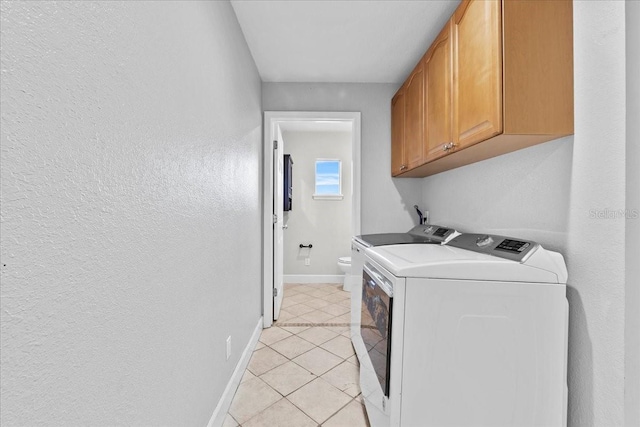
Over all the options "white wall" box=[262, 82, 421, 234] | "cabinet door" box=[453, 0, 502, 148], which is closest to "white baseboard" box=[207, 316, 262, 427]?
"white wall" box=[262, 82, 421, 234]

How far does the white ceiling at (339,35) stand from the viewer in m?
1.73

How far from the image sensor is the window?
425 cm

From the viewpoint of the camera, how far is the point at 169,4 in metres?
0.97

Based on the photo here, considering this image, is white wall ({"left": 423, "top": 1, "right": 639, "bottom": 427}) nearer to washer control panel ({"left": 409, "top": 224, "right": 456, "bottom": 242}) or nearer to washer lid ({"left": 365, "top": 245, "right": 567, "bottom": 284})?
washer lid ({"left": 365, "top": 245, "right": 567, "bottom": 284})

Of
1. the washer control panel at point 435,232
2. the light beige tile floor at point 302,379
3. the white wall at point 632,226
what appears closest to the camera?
the white wall at point 632,226

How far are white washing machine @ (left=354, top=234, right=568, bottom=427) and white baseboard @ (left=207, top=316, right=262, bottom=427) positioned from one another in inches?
34.2

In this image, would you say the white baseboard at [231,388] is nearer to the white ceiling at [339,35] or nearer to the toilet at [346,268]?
the toilet at [346,268]

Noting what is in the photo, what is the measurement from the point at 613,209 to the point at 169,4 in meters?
1.67

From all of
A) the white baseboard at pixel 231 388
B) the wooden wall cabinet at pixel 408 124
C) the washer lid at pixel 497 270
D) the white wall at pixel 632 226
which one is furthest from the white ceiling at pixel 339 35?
the white baseboard at pixel 231 388

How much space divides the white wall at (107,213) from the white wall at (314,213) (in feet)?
9.41

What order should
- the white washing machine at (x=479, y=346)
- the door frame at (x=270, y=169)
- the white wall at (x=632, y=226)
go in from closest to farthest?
the white wall at (x=632, y=226) → the white washing machine at (x=479, y=346) → the door frame at (x=270, y=169)

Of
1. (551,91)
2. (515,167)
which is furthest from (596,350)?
(551,91)

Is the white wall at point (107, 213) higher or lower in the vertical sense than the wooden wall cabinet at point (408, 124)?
lower

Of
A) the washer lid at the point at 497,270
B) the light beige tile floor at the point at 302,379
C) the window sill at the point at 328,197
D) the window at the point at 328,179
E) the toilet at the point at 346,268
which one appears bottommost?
the light beige tile floor at the point at 302,379
